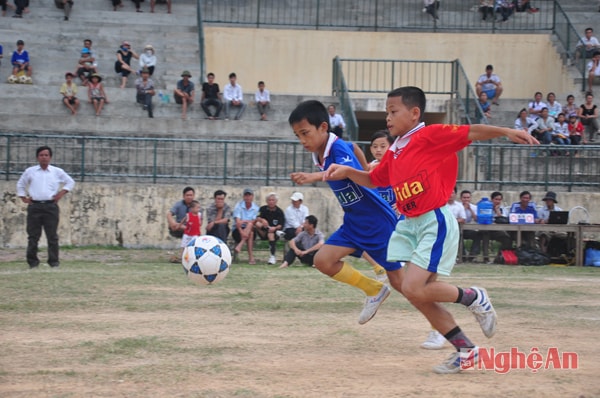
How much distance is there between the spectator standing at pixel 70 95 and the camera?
24.2 metres

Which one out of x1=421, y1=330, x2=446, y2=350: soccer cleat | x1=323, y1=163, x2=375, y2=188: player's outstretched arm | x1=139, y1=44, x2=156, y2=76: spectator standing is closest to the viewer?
x1=323, y1=163, x2=375, y2=188: player's outstretched arm

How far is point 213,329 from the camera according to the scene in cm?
868

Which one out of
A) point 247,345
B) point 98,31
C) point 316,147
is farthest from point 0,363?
point 98,31

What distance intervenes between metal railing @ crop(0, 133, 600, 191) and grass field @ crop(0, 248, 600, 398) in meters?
7.48

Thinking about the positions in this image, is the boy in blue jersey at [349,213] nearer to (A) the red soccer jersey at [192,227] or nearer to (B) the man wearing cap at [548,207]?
(A) the red soccer jersey at [192,227]

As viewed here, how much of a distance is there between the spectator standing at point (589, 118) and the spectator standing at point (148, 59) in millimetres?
12238

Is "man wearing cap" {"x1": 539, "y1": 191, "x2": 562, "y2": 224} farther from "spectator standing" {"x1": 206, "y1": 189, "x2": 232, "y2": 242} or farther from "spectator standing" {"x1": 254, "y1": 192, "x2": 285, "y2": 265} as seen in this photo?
"spectator standing" {"x1": 206, "y1": 189, "x2": 232, "y2": 242}

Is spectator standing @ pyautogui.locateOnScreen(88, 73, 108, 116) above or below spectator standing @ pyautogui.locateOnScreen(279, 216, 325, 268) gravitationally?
above

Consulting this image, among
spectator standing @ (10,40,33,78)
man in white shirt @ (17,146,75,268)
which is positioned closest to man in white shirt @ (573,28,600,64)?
spectator standing @ (10,40,33,78)

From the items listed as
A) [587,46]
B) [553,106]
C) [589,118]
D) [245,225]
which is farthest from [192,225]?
[587,46]

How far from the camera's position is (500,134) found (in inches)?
257

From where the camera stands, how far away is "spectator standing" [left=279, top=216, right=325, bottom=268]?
17.5 meters

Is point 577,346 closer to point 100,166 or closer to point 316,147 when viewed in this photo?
point 316,147

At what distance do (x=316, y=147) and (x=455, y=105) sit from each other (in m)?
18.8
